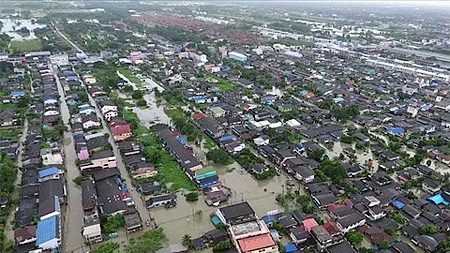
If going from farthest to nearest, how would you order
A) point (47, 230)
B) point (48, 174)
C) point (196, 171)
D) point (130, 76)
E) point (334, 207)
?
point (130, 76)
point (196, 171)
point (48, 174)
point (334, 207)
point (47, 230)

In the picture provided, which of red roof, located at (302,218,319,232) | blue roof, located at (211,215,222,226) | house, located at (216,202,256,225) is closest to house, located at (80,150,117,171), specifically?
blue roof, located at (211,215,222,226)

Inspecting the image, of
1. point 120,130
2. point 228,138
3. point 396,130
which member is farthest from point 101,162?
point 396,130

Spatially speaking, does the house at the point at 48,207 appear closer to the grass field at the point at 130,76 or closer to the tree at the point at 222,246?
the tree at the point at 222,246

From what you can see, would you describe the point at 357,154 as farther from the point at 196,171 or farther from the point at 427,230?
the point at 196,171

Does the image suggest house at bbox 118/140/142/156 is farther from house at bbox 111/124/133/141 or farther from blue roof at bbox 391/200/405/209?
blue roof at bbox 391/200/405/209

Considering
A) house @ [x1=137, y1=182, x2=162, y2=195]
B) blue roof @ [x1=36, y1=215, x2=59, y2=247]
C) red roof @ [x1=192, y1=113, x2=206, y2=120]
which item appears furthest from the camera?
red roof @ [x1=192, y1=113, x2=206, y2=120]

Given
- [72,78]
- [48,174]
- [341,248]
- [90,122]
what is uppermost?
[72,78]

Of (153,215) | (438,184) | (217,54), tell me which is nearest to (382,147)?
(438,184)
